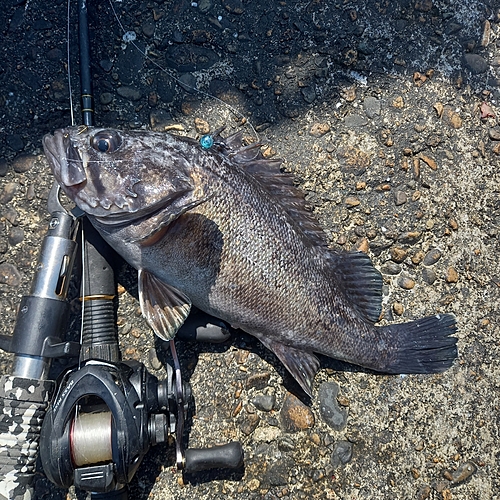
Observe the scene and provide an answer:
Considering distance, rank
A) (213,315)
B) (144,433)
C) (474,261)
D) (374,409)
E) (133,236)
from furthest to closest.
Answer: (474,261), (374,409), (213,315), (133,236), (144,433)

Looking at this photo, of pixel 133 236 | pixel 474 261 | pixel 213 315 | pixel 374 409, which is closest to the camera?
pixel 133 236

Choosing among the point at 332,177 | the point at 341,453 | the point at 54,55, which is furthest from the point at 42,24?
the point at 341,453

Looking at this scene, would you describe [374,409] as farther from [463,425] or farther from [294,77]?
[294,77]

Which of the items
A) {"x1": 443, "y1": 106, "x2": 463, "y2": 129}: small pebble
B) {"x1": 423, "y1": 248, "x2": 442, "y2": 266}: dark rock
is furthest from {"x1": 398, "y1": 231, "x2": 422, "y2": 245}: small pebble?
{"x1": 443, "y1": 106, "x2": 463, "y2": 129}: small pebble

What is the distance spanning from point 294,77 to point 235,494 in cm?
284

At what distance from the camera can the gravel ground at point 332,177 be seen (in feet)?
10.3

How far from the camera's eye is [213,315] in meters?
3.01

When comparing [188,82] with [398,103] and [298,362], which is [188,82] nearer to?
[398,103]

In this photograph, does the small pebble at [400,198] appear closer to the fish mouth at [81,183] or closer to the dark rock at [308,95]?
the dark rock at [308,95]

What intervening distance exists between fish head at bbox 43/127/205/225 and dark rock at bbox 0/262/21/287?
0.80 m

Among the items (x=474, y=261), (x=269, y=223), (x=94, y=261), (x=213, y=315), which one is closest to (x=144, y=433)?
(x=213, y=315)

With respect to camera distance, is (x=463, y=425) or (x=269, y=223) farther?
(x=463, y=425)

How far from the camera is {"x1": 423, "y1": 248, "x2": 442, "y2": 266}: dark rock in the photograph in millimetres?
3400

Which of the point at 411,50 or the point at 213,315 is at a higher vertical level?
the point at 411,50
